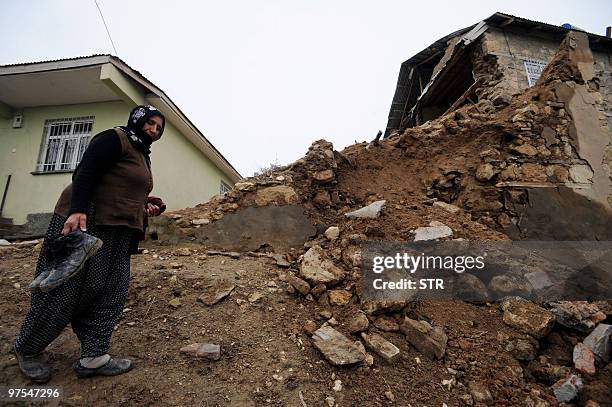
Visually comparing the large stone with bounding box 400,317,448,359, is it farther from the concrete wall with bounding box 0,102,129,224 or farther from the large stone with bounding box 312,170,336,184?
the concrete wall with bounding box 0,102,129,224

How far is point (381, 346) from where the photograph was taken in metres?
2.04

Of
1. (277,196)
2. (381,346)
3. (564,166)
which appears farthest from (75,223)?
(564,166)

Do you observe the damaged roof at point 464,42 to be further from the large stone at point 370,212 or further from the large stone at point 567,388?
the large stone at point 567,388

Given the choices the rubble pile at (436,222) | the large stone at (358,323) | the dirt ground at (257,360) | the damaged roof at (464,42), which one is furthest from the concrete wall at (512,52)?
the large stone at (358,323)

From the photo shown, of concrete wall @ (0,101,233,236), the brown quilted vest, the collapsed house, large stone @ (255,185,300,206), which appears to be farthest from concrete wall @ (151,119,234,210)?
the collapsed house

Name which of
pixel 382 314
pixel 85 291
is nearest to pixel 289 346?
pixel 382 314

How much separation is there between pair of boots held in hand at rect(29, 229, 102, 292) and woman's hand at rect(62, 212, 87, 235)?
3 centimetres

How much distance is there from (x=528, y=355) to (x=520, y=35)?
886cm

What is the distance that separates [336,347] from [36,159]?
302 inches

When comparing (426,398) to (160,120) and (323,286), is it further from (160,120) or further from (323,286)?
(160,120)

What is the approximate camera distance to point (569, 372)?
6.33 feet

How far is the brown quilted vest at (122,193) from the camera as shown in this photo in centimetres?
168

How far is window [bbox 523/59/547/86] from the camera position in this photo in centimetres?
747

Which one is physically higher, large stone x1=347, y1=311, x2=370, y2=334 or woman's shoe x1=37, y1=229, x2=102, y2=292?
woman's shoe x1=37, y1=229, x2=102, y2=292
